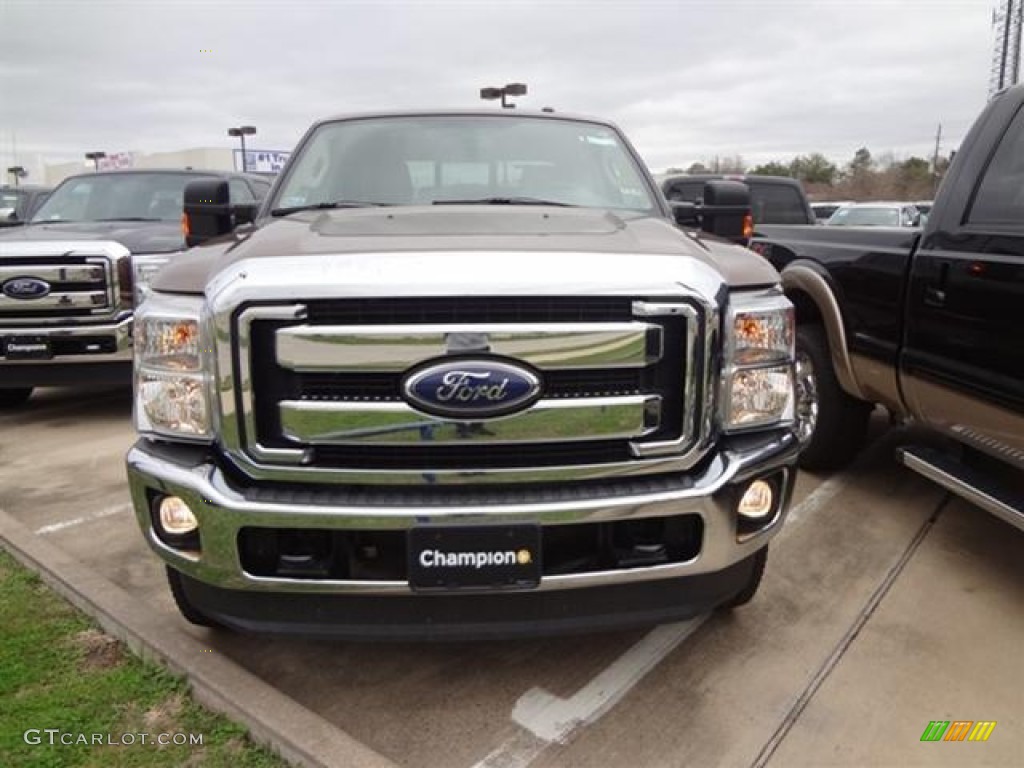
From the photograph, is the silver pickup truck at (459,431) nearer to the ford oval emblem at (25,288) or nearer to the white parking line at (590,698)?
the white parking line at (590,698)

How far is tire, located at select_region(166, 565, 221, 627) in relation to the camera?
2.62 metres

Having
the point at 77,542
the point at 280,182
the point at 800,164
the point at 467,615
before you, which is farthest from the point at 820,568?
the point at 800,164

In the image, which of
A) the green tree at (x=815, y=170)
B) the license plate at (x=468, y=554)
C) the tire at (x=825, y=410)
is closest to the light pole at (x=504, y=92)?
the tire at (x=825, y=410)

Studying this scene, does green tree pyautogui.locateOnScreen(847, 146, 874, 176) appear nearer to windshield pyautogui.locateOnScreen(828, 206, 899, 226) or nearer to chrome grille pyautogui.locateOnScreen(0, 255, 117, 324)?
windshield pyautogui.locateOnScreen(828, 206, 899, 226)

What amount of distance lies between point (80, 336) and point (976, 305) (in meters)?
5.47

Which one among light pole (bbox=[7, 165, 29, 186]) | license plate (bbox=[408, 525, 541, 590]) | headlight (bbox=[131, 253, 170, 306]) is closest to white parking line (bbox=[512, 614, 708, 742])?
license plate (bbox=[408, 525, 541, 590])

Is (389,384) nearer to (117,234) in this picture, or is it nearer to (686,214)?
(686,214)

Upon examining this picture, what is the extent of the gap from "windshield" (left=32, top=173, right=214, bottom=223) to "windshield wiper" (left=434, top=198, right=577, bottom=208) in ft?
15.7

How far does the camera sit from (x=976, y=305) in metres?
3.13

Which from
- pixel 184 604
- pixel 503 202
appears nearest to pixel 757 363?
pixel 503 202

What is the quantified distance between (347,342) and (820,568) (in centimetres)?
243

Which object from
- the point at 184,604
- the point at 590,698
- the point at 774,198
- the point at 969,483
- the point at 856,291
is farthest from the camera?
the point at 774,198

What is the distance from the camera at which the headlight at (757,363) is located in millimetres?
2330

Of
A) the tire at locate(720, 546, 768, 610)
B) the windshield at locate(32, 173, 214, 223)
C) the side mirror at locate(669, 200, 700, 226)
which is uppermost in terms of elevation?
the windshield at locate(32, 173, 214, 223)
